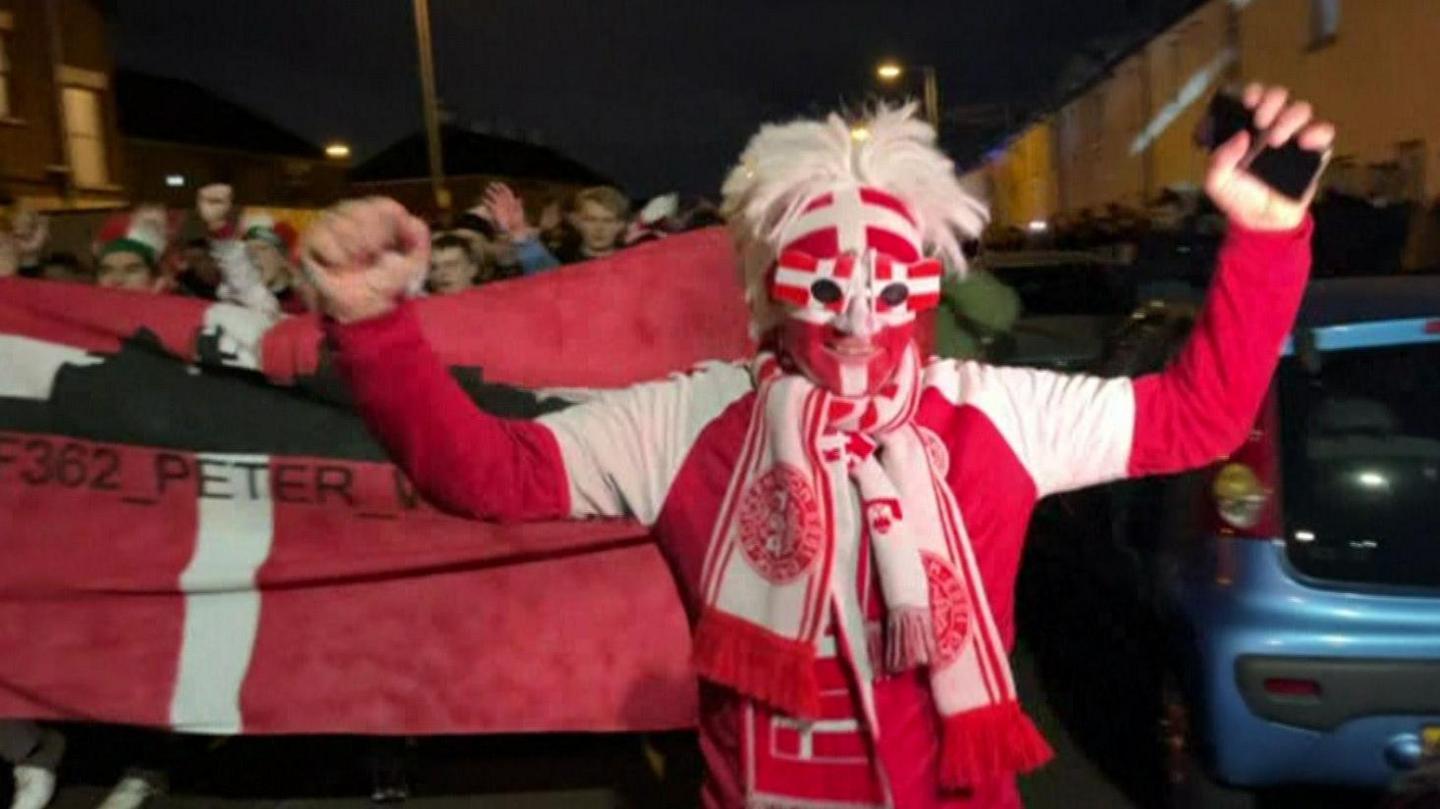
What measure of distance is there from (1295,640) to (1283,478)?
0.45m

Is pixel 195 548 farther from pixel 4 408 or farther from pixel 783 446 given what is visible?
pixel 783 446

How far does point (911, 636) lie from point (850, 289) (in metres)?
0.47

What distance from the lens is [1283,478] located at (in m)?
4.55

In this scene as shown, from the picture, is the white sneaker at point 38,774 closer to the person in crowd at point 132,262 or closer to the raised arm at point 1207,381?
the person in crowd at point 132,262

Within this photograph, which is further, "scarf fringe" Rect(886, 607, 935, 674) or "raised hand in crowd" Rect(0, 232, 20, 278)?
"raised hand in crowd" Rect(0, 232, 20, 278)

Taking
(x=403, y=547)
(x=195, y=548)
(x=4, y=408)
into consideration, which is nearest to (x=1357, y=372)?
(x=403, y=547)

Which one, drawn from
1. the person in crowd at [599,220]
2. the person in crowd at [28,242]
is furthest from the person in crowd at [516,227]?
the person in crowd at [28,242]

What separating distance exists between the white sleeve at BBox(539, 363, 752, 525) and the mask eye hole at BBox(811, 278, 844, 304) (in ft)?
0.71

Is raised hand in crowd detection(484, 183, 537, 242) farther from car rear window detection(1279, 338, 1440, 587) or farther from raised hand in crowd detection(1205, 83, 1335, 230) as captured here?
raised hand in crowd detection(1205, 83, 1335, 230)

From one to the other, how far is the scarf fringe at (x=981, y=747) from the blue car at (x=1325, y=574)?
2.39 metres

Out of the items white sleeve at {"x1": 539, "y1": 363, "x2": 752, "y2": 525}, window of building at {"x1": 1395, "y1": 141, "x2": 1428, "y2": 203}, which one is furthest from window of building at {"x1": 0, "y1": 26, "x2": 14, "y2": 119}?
white sleeve at {"x1": 539, "y1": 363, "x2": 752, "y2": 525}

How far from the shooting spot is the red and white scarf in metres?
2.21

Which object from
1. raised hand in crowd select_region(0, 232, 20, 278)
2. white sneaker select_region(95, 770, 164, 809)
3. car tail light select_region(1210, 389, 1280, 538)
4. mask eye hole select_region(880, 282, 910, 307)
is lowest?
white sneaker select_region(95, 770, 164, 809)

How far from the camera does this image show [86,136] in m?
26.5
